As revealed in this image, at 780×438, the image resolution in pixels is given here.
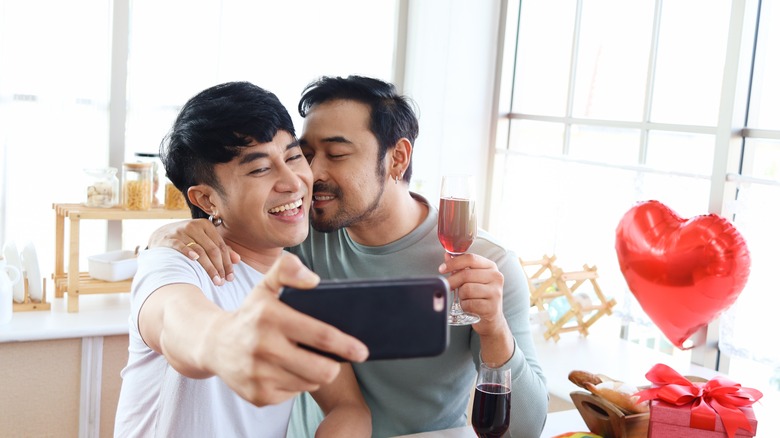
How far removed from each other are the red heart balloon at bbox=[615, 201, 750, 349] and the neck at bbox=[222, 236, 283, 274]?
4.45ft

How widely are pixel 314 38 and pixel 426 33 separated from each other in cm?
58

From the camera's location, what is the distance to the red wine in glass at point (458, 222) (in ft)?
5.45

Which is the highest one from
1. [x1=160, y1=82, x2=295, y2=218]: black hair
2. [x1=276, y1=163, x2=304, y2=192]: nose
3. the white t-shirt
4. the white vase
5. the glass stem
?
[x1=160, y1=82, x2=295, y2=218]: black hair

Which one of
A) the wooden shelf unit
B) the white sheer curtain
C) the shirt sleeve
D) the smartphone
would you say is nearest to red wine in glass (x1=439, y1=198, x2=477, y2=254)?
the shirt sleeve

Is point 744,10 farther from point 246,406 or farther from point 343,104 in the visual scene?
point 246,406

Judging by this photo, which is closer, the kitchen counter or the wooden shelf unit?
the kitchen counter

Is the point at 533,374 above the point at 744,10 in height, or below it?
below

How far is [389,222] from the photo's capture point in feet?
6.46

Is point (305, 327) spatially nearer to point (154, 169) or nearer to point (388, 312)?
point (388, 312)

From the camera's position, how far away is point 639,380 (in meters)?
2.72

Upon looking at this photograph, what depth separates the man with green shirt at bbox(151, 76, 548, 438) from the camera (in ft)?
6.09

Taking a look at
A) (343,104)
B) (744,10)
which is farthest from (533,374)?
(744,10)

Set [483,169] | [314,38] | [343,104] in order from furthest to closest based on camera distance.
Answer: [483,169]
[314,38]
[343,104]

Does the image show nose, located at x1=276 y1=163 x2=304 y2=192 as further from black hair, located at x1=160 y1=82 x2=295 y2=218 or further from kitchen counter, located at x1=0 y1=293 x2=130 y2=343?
kitchen counter, located at x1=0 y1=293 x2=130 y2=343
